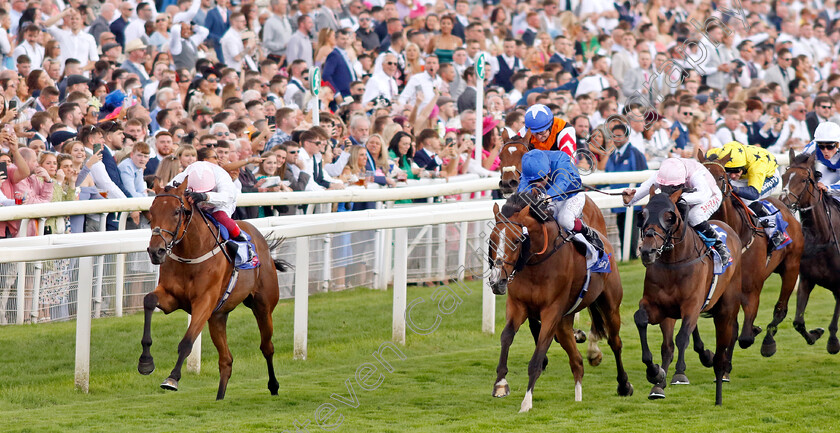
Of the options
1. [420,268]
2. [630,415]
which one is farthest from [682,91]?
[630,415]

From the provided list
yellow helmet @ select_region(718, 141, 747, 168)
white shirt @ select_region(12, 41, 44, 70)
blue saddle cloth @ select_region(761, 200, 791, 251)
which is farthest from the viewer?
white shirt @ select_region(12, 41, 44, 70)

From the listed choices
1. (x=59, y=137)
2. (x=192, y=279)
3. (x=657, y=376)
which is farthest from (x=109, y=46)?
(x=657, y=376)

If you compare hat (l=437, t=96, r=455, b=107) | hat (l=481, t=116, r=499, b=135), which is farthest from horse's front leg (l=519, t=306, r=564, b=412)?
hat (l=437, t=96, r=455, b=107)

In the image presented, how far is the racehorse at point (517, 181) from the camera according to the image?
750cm

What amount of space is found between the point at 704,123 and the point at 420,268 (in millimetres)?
4582

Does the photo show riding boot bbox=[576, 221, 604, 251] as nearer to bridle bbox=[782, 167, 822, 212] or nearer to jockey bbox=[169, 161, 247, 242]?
jockey bbox=[169, 161, 247, 242]

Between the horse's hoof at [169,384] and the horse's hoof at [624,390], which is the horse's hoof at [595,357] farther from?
the horse's hoof at [169,384]

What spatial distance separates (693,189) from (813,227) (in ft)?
6.47

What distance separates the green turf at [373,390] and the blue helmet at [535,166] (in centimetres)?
132

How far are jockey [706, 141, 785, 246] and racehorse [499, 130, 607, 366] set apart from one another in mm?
1086

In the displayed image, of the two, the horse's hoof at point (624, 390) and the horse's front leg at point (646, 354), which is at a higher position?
the horse's front leg at point (646, 354)

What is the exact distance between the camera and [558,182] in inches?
278

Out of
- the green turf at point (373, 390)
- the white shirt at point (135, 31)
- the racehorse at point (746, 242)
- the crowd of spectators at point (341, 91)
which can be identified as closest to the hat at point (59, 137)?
the crowd of spectators at point (341, 91)

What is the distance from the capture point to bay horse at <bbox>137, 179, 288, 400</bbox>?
6609 millimetres
